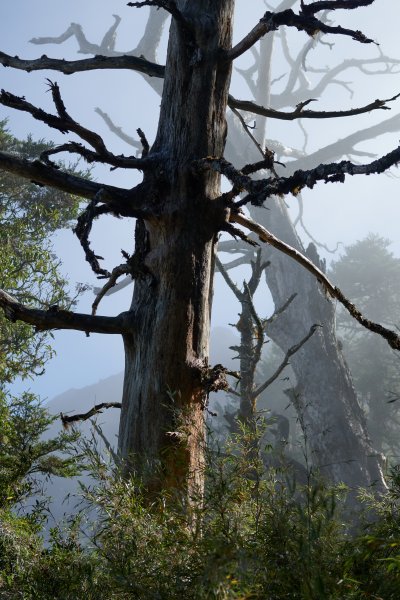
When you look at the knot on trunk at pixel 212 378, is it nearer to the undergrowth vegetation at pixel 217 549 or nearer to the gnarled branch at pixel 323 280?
the undergrowth vegetation at pixel 217 549

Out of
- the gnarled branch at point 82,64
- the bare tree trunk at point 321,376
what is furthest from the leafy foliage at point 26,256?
the bare tree trunk at point 321,376

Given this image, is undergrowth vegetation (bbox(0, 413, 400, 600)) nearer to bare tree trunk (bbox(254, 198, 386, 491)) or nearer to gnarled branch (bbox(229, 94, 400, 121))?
gnarled branch (bbox(229, 94, 400, 121))

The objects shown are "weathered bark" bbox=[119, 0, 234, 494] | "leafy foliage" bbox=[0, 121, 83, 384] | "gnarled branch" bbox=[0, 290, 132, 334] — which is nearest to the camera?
"weathered bark" bbox=[119, 0, 234, 494]

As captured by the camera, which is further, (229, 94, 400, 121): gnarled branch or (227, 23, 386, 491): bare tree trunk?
(227, 23, 386, 491): bare tree trunk

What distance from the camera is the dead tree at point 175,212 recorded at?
10.1 ft

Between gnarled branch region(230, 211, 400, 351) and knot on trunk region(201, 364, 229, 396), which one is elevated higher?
gnarled branch region(230, 211, 400, 351)

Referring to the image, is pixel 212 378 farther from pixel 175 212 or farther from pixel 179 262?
pixel 175 212

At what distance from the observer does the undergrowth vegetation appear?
1273 mm

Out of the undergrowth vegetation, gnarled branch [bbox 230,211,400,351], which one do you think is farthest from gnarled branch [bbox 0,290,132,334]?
the undergrowth vegetation

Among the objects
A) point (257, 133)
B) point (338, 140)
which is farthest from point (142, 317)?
point (338, 140)

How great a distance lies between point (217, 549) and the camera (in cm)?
129

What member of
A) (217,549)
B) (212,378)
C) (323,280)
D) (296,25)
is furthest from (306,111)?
(217,549)

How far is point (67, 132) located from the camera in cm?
337

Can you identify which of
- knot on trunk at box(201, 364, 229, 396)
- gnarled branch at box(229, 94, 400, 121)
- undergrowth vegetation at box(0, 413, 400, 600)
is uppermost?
gnarled branch at box(229, 94, 400, 121)
